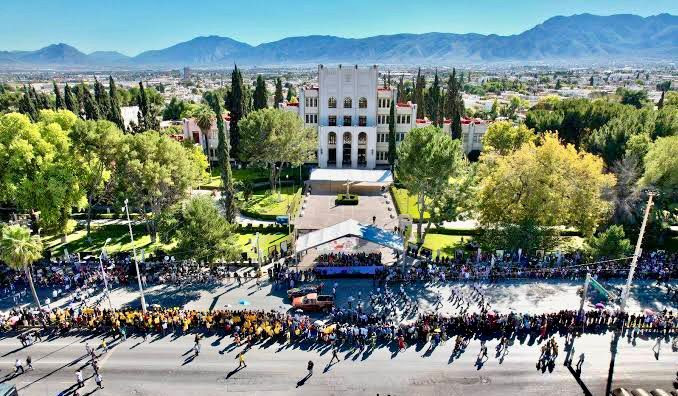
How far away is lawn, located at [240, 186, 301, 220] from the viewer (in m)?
55.7

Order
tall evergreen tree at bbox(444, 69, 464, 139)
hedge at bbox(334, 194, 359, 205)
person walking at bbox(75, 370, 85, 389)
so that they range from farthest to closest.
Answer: tall evergreen tree at bbox(444, 69, 464, 139), hedge at bbox(334, 194, 359, 205), person walking at bbox(75, 370, 85, 389)

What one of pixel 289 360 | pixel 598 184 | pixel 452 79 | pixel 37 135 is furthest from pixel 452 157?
pixel 452 79

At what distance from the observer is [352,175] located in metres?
66.8

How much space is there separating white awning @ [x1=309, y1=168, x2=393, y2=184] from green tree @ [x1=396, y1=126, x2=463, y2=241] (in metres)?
19.9

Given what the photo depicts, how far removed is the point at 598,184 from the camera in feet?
133

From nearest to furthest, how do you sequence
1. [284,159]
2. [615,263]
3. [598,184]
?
[615,263]
[598,184]
[284,159]

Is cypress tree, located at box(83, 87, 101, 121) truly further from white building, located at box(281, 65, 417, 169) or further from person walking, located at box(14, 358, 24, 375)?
person walking, located at box(14, 358, 24, 375)

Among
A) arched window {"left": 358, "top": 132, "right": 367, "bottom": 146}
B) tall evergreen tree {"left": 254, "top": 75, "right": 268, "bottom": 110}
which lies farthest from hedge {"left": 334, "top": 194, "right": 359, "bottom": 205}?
tall evergreen tree {"left": 254, "top": 75, "right": 268, "bottom": 110}

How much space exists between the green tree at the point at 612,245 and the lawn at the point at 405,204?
18067mm

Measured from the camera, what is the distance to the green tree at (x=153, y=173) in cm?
4419

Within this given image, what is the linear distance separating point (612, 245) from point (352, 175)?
36703mm

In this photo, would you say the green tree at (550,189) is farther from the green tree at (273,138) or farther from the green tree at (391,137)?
the green tree at (391,137)

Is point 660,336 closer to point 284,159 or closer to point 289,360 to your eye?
point 289,360

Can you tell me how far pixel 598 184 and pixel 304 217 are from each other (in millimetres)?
31359
